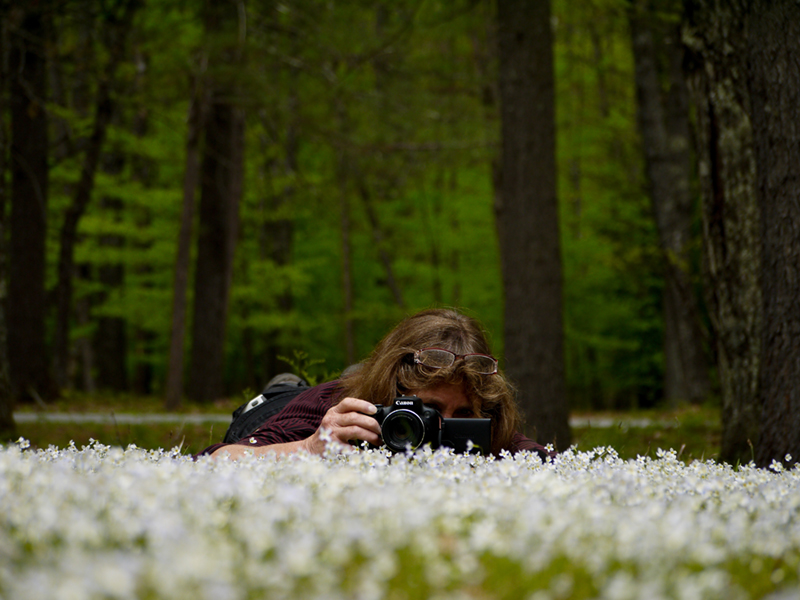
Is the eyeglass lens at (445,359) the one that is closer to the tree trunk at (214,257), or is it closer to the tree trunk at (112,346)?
the tree trunk at (214,257)

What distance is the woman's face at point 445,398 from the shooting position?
2604 mm

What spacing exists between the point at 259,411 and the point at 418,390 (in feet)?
4.12

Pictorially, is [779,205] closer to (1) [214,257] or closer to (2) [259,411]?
(2) [259,411]

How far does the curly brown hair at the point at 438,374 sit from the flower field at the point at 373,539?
963 mm

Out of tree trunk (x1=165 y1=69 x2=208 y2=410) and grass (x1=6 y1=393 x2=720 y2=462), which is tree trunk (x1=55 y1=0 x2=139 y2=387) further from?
grass (x1=6 y1=393 x2=720 y2=462)

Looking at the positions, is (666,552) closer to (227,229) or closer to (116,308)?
(227,229)

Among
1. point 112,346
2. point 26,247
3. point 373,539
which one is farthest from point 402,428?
point 112,346

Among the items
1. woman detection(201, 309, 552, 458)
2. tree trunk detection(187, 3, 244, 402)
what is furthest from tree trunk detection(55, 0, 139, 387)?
woman detection(201, 309, 552, 458)

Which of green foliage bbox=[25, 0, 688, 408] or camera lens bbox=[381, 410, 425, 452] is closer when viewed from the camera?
camera lens bbox=[381, 410, 425, 452]

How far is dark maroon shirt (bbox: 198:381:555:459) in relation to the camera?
2.85 metres

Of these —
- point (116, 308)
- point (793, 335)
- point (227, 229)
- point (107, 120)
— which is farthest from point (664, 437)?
point (116, 308)

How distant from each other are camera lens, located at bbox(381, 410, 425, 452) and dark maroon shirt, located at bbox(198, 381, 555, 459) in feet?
2.09

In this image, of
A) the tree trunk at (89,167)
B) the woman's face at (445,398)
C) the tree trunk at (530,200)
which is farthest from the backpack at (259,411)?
the tree trunk at (89,167)

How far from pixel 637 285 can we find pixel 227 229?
9.74 m
